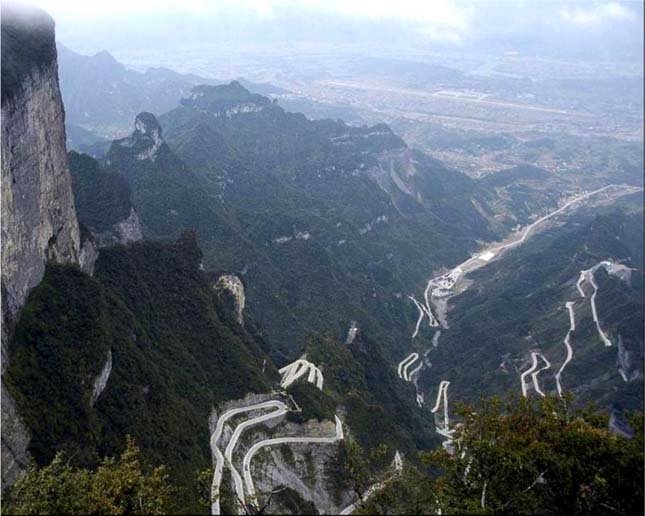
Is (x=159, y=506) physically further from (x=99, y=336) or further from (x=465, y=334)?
(x=465, y=334)

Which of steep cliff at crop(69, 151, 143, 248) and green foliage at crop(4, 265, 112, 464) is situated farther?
steep cliff at crop(69, 151, 143, 248)

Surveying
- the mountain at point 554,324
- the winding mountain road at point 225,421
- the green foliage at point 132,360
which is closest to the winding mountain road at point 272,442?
the winding mountain road at point 225,421

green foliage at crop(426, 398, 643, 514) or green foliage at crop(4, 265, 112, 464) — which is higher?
green foliage at crop(426, 398, 643, 514)

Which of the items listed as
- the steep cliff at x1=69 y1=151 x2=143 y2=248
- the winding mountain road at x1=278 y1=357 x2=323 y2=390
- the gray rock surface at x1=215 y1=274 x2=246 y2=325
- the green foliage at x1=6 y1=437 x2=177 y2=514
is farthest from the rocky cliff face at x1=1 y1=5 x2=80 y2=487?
the winding mountain road at x1=278 y1=357 x2=323 y2=390

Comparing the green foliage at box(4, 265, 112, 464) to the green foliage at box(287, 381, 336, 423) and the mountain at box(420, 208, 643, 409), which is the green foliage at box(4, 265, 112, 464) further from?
Result: the mountain at box(420, 208, 643, 409)

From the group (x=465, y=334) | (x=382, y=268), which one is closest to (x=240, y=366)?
(x=465, y=334)

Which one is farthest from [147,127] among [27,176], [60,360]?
[60,360]
